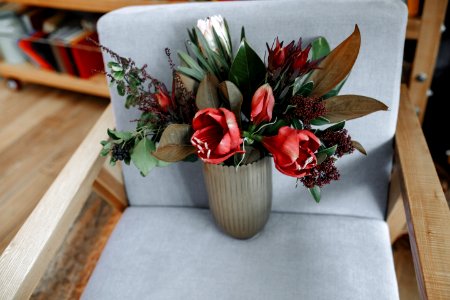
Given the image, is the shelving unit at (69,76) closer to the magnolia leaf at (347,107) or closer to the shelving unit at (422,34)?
the shelving unit at (422,34)

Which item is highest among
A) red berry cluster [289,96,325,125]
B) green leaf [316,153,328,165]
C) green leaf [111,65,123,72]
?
green leaf [111,65,123,72]

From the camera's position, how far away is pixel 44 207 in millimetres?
717

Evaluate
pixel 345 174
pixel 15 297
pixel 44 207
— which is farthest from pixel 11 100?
pixel 345 174

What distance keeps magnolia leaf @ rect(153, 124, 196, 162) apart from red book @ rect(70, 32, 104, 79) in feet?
3.47

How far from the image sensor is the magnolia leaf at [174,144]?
57cm

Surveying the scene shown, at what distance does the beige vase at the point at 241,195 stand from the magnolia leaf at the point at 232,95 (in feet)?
0.38

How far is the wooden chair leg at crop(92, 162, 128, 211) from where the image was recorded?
35.4 inches

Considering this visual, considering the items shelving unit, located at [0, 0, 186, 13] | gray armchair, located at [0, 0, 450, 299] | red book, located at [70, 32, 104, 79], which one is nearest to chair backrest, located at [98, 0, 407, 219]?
gray armchair, located at [0, 0, 450, 299]

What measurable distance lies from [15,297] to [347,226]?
61 centimetres

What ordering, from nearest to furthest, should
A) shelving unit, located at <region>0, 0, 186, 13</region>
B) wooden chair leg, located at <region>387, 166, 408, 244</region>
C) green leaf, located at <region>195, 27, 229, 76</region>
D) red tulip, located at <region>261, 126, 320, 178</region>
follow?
red tulip, located at <region>261, 126, 320, 178</region> < green leaf, located at <region>195, 27, 229, 76</region> < wooden chair leg, located at <region>387, 166, 408, 244</region> < shelving unit, located at <region>0, 0, 186, 13</region>

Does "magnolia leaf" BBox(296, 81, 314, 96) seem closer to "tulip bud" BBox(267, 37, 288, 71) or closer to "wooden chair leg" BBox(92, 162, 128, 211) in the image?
"tulip bud" BBox(267, 37, 288, 71)

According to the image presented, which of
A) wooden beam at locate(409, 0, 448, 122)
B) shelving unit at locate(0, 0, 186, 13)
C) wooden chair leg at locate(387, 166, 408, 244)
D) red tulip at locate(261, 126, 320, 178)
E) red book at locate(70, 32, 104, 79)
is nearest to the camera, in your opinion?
red tulip at locate(261, 126, 320, 178)

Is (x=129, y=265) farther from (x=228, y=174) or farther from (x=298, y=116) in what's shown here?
(x=298, y=116)

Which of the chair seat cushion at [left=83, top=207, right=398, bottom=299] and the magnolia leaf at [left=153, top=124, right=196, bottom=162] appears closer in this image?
the magnolia leaf at [left=153, top=124, right=196, bottom=162]
